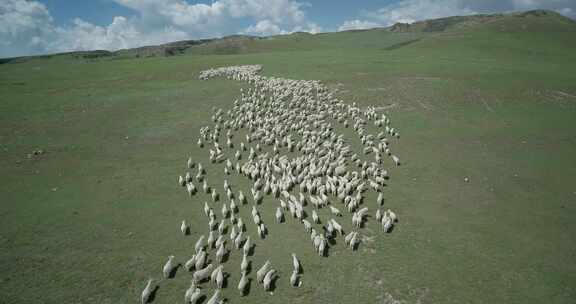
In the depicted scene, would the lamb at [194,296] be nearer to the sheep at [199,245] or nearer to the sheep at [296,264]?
the sheep at [199,245]

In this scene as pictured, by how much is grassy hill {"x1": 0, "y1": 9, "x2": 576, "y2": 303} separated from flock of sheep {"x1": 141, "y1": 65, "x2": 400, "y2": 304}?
478 mm

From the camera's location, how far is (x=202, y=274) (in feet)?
29.2

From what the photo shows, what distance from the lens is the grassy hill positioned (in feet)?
29.5

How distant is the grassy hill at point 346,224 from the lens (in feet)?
29.5

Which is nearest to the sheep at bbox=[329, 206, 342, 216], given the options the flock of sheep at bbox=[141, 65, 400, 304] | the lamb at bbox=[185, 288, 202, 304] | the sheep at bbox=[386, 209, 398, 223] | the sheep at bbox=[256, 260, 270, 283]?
the flock of sheep at bbox=[141, 65, 400, 304]

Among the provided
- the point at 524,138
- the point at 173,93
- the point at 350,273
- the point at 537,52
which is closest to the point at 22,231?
the point at 350,273

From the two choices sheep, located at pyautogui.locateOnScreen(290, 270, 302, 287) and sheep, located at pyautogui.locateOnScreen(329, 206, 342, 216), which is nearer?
sheep, located at pyautogui.locateOnScreen(290, 270, 302, 287)

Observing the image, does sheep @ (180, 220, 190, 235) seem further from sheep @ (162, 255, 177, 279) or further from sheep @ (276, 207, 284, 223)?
sheep @ (276, 207, 284, 223)

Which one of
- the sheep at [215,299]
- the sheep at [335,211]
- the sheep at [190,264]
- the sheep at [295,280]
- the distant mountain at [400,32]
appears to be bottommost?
the sheep at [295,280]

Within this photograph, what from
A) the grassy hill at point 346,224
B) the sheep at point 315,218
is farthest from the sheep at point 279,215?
the sheep at point 315,218

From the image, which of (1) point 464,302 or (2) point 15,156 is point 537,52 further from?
(2) point 15,156

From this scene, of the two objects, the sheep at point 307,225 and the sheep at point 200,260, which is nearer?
the sheep at point 200,260

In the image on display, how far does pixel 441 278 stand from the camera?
916 centimetres

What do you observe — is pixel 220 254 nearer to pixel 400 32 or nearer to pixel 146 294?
pixel 146 294
